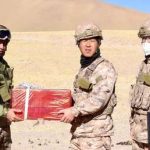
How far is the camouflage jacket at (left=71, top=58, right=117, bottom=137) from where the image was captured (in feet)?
19.2

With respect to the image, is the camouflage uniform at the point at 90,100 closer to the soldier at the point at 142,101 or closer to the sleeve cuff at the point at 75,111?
the sleeve cuff at the point at 75,111

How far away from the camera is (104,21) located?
126m

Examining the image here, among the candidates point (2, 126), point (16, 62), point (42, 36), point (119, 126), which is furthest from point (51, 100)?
point (42, 36)

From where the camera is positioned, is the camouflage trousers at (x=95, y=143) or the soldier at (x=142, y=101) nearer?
the camouflage trousers at (x=95, y=143)

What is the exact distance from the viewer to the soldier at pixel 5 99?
19.4 feet

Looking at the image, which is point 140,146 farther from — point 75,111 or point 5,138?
point 5,138

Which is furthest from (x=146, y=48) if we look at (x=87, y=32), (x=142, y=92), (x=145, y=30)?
(x=87, y=32)

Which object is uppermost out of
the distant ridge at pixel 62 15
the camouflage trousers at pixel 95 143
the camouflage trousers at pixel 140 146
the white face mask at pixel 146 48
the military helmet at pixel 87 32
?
the distant ridge at pixel 62 15

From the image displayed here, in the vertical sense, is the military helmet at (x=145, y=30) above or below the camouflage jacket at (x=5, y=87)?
above

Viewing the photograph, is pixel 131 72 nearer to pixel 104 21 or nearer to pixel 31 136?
pixel 31 136

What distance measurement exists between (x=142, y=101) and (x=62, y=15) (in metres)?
127

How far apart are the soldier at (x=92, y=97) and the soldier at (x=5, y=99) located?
62 centimetres

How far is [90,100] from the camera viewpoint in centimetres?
587

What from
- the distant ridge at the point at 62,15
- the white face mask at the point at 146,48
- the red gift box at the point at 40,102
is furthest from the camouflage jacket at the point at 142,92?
the distant ridge at the point at 62,15
